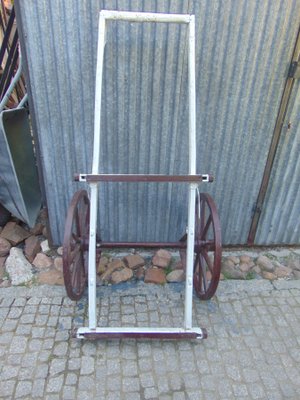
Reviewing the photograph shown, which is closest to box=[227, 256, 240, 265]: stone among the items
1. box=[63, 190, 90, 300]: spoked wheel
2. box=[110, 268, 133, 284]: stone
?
box=[110, 268, 133, 284]: stone

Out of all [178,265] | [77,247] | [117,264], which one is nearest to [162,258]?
[178,265]

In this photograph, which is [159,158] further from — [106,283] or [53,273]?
[53,273]

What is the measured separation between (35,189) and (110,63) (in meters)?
1.40

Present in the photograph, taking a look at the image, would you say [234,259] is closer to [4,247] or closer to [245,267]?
[245,267]

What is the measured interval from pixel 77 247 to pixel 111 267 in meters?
0.59

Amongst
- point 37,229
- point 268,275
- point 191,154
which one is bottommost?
point 268,275

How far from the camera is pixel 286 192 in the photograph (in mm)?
3016

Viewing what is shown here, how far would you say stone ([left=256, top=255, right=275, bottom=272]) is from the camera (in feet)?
9.85

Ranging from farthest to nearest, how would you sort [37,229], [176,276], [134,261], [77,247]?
[37,229] → [134,261] → [176,276] → [77,247]

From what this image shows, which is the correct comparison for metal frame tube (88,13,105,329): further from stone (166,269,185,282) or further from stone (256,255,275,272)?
stone (256,255,275,272)

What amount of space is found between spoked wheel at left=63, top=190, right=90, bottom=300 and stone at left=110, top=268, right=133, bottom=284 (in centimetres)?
26

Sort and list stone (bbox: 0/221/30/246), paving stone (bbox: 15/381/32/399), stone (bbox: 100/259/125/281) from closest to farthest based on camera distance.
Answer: paving stone (bbox: 15/381/32/399), stone (bbox: 100/259/125/281), stone (bbox: 0/221/30/246)

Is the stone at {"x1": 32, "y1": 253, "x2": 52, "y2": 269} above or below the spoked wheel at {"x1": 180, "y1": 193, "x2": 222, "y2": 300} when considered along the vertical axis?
below

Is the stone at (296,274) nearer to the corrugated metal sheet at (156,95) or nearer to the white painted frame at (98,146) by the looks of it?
the corrugated metal sheet at (156,95)
